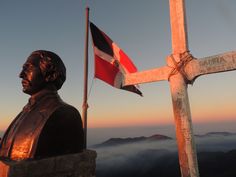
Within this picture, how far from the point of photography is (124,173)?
71125 mm

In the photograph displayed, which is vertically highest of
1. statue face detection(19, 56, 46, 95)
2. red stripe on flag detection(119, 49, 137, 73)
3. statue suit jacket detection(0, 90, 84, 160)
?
red stripe on flag detection(119, 49, 137, 73)

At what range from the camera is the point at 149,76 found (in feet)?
21.9

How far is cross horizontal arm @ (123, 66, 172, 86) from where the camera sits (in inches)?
243

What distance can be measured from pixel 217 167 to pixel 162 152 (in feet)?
102

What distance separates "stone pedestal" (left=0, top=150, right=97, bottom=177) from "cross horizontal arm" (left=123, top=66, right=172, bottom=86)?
3311mm

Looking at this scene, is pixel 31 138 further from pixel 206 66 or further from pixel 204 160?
pixel 204 160

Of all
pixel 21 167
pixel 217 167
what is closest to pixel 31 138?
pixel 21 167

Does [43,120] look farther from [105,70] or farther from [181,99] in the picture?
[105,70]

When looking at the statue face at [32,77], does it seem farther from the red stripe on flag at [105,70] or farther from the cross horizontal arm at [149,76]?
the red stripe on flag at [105,70]

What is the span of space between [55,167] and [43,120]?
0.71 meters

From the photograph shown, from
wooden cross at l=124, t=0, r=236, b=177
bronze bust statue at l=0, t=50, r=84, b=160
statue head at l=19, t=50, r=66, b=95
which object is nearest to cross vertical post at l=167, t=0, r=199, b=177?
wooden cross at l=124, t=0, r=236, b=177

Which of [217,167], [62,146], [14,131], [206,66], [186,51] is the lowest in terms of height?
[217,167]

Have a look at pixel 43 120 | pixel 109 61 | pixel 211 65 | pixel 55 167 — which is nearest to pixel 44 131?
pixel 43 120

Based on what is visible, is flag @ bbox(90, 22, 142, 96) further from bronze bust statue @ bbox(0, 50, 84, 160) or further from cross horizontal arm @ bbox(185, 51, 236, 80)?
bronze bust statue @ bbox(0, 50, 84, 160)
